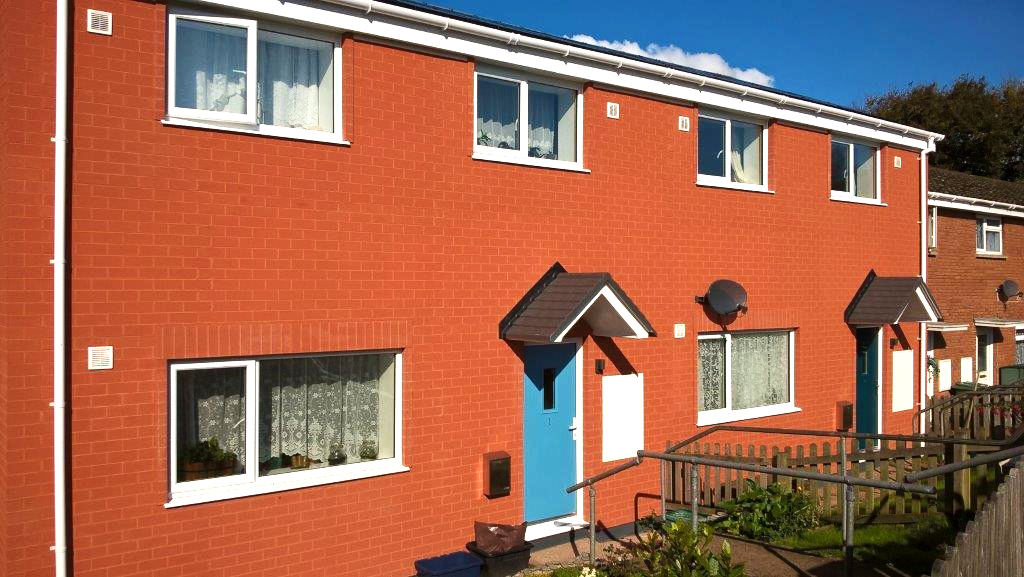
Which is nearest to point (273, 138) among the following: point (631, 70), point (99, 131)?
point (99, 131)

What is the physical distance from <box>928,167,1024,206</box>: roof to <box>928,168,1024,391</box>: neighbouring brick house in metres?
0.08

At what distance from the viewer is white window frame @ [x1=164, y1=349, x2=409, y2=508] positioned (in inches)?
288

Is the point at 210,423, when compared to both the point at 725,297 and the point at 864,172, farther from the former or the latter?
the point at 864,172

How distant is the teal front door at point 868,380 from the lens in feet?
47.5

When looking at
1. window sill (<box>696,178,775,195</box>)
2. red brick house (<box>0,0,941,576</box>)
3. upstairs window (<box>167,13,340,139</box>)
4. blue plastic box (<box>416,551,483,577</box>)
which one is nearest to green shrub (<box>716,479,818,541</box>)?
red brick house (<box>0,0,941,576</box>)

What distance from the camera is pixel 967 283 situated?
1811 centimetres

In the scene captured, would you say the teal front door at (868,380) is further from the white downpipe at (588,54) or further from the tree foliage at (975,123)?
the tree foliage at (975,123)

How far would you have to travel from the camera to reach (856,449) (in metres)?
13.9

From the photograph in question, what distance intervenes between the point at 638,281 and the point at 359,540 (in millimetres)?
4849

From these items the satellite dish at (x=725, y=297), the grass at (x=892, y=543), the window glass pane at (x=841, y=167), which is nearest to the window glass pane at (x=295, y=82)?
the satellite dish at (x=725, y=297)

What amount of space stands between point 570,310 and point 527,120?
2461 millimetres

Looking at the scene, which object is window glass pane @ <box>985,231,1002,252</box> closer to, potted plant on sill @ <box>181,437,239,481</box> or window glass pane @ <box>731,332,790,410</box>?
window glass pane @ <box>731,332,790,410</box>

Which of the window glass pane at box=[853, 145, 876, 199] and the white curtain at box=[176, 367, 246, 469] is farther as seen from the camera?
the window glass pane at box=[853, 145, 876, 199]

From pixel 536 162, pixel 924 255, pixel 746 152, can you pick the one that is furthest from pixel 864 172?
pixel 536 162
